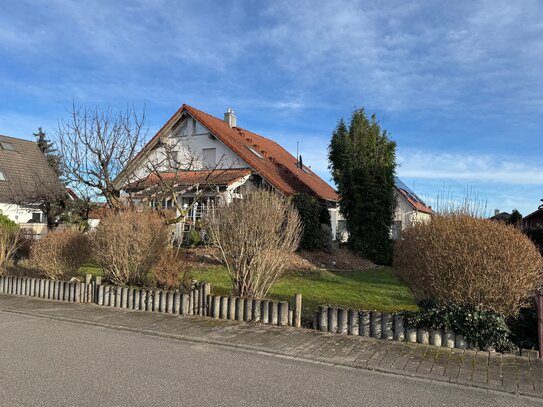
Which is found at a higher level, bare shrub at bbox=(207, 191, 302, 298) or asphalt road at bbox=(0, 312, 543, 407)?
bare shrub at bbox=(207, 191, 302, 298)

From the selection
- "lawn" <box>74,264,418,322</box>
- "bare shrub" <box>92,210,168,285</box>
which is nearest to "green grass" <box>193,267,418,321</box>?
"lawn" <box>74,264,418,322</box>

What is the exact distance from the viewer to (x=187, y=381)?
16.7ft

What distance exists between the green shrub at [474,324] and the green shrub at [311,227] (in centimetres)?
1413

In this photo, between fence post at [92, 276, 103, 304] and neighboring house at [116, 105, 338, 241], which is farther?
neighboring house at [116, 105, 338, 241]

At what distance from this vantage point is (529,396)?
15.7 feet

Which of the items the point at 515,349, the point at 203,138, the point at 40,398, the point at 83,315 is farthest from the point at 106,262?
the point at 203,138

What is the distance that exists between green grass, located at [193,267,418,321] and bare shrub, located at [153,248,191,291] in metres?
1.31

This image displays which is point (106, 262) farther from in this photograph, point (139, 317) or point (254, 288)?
point (254, 288)

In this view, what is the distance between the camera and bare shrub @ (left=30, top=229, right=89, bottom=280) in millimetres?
10875

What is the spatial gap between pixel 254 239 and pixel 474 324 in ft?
12.9

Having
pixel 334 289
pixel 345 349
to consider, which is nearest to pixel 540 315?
pixel 345 349

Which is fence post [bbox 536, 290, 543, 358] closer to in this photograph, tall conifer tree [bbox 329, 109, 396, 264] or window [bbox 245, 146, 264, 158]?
tall conifer tree [bbox 329, 109, 396, 264]

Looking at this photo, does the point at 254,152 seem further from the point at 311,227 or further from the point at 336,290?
the point at 336,290

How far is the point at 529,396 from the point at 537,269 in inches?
93.8
